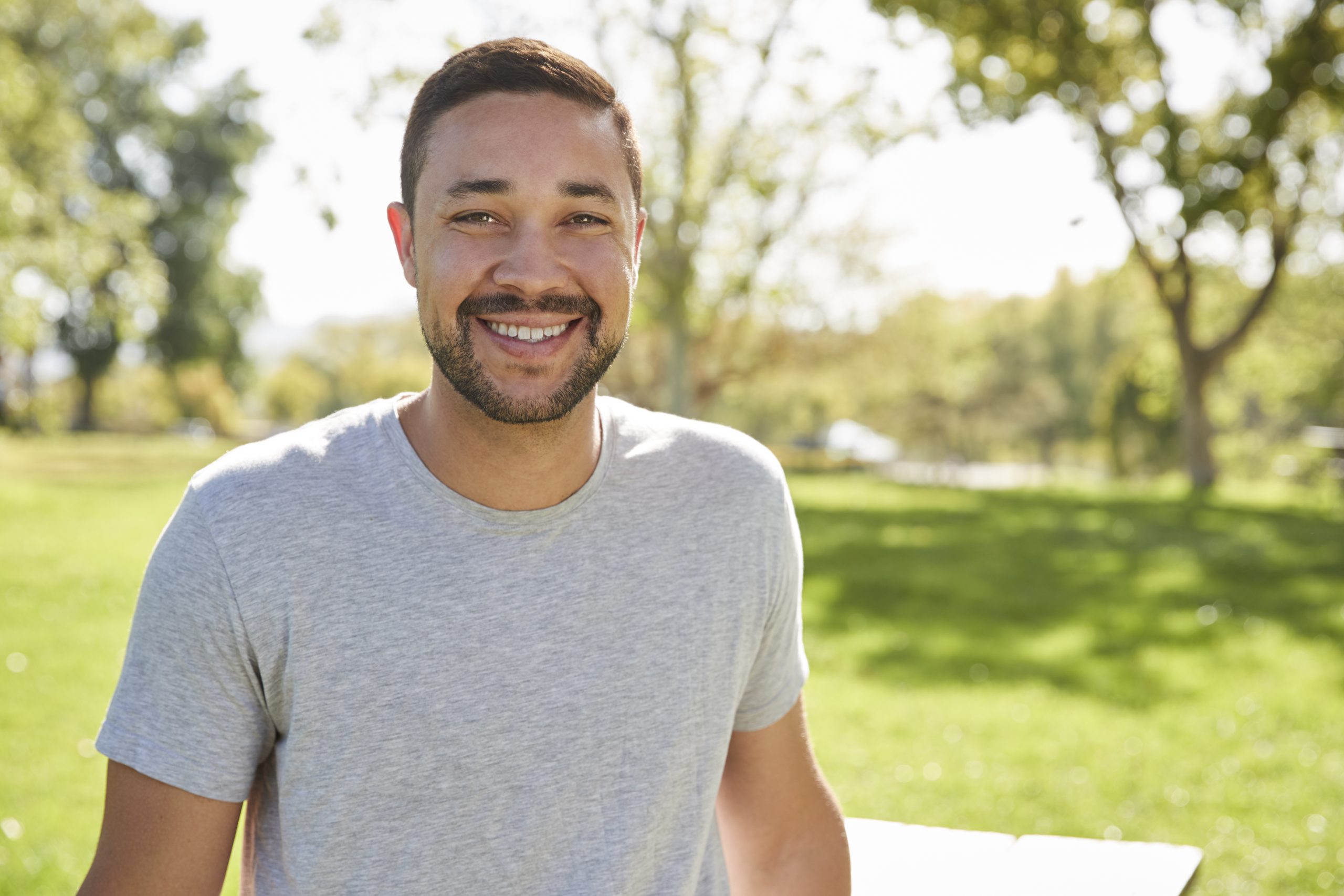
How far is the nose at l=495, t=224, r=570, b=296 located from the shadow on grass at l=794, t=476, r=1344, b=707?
6.21 m

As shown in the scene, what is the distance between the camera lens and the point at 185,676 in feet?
5.25

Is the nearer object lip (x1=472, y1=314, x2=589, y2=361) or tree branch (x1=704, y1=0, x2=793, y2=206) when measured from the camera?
lip (x1=472, y1=314, x2=589, y2=361)

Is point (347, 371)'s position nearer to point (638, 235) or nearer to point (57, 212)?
point (57, 212)

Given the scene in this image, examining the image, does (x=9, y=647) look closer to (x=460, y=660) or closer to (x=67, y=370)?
(x=460, y=660)

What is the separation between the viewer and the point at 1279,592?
9219 millimetres

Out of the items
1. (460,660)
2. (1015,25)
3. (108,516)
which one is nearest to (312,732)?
(460,660)

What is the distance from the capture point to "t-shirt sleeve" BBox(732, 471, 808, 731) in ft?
6.86

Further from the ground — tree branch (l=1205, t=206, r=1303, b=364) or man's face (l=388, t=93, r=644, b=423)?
man's face (l=388, t=93, r=644, b=423)

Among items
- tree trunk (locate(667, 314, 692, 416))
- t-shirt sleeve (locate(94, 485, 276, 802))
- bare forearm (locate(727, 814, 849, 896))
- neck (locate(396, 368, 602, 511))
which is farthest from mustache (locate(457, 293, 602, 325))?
tree trunk (locate(667, 314, 692, 416))

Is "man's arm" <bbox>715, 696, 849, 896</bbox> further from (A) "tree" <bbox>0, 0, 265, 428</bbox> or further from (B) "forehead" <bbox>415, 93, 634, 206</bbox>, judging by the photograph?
(A) "tree" <bbox>0, 0, 265, 428</bbox>

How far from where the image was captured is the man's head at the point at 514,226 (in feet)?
6.02

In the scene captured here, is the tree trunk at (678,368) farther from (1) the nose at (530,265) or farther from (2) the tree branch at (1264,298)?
(1) the nose at (530,265)

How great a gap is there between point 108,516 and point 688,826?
15129 mm

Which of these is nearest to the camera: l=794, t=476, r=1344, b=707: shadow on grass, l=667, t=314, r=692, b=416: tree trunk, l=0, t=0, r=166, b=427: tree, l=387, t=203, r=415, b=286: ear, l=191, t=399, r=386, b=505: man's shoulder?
l=191, t=399, r=386, b=505: man's shoulder
